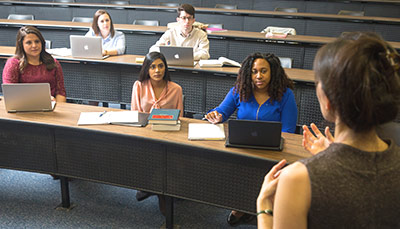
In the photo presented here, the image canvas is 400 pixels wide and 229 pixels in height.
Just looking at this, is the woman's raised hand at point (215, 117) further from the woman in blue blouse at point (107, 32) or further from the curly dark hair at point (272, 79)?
the woman in blue blouse at point (107, 32)

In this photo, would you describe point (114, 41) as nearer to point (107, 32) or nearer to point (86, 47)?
point (107, 32)

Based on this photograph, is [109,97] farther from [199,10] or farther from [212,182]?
[199,10]

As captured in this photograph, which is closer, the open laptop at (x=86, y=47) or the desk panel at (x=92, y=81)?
the open laptop at (x=86, y=47)

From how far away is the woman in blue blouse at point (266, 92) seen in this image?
9.06ft

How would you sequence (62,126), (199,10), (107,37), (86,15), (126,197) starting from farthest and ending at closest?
(86,15) → (199,10) → (107,37) → (126,197) → (62,126)

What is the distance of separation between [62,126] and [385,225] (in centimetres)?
222

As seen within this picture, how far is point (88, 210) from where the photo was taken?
2873 millimetres

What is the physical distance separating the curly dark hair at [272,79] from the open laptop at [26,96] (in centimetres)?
140

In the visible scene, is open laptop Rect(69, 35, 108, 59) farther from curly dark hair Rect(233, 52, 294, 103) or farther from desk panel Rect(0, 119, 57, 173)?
curly dark hair Rect(233, 52, 294, 103)

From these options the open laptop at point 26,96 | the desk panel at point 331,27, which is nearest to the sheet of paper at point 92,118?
the open laptop at point 26,96

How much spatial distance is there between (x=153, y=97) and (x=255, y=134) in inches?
46.5

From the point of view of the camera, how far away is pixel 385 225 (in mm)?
883

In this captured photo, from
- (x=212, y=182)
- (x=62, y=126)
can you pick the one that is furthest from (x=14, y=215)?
(x=212, y=182)

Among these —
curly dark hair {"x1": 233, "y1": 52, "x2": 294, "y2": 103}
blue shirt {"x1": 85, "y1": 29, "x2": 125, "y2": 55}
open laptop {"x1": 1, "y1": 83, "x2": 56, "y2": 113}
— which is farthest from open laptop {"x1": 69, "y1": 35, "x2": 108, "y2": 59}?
curly dark hair {"x1": 233, "y1": 52, "x2": 294, "y2": 103}
